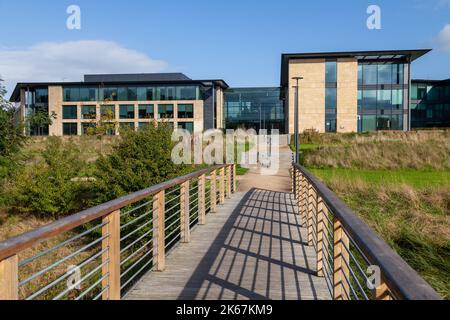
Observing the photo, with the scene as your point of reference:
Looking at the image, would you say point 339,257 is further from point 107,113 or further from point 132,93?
point 132,93

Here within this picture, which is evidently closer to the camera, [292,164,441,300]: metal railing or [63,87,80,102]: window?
[292,164,441,300]: metal railing

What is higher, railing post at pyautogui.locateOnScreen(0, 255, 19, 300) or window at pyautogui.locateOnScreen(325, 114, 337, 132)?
window at pyautogui.locateOnScreen(325, 114, 337, 132)

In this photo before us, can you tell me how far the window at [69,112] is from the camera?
2477 inches

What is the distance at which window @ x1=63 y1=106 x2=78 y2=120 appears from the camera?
206 feet

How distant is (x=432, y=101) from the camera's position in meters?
71.5

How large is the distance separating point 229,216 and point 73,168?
31.2 feet

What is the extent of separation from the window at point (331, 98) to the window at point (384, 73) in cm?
581

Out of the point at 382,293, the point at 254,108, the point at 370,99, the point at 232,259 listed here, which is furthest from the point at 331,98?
the point at 382,293

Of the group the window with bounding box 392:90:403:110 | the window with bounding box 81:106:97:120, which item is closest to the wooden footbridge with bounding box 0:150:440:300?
the window with bounding box 81:106:97:120

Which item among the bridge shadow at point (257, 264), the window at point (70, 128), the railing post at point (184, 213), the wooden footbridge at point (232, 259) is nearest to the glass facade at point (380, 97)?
the window at point (70, 128)

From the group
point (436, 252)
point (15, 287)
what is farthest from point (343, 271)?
point (436, 252)

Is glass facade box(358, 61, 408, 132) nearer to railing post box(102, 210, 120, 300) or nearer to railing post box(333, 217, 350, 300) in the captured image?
railing post box(333, 217, 350, 300)

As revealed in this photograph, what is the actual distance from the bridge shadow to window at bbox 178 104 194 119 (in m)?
53.3

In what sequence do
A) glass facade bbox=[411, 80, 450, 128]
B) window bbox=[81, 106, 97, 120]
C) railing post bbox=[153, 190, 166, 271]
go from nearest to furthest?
railing post bbox=[153, 190, 166, 271] < window bbox=[81, 106, 97, 120] < glass facade bbox=[411, 80, 450, 128]
